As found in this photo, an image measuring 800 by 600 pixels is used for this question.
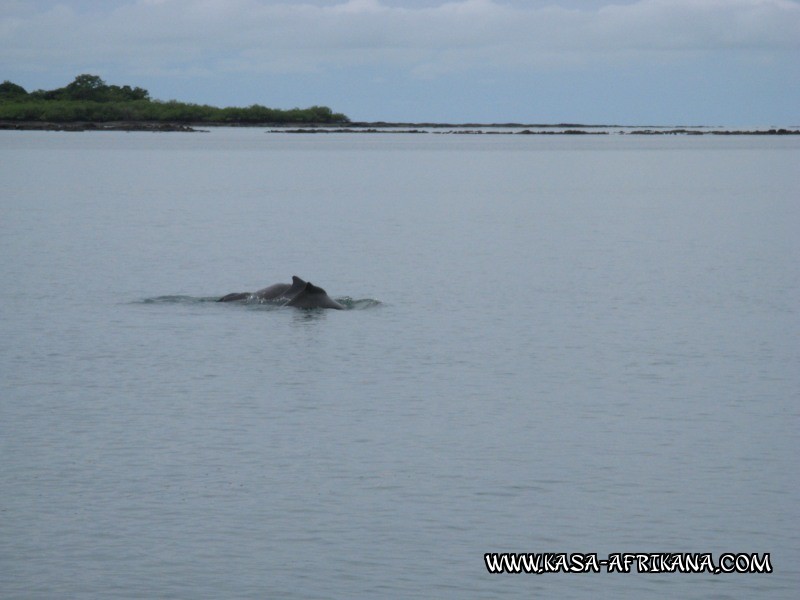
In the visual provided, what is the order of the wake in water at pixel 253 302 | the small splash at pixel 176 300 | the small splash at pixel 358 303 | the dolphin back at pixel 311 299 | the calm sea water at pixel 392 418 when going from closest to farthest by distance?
the calm sea water at pixel 392 418, the dolphin back at pixel 311 299, the wake in water at pixel 253 302, the small splash at pixel 358 303, the small splash at pixel 176 300

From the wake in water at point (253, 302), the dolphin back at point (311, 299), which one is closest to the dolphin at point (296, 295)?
the dolphin back at point (311, 299)

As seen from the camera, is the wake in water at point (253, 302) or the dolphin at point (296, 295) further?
the wake in water at point (253, 302)

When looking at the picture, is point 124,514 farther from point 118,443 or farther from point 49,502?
point 118,443

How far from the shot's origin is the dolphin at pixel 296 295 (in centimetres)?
2880

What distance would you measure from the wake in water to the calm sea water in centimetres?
12

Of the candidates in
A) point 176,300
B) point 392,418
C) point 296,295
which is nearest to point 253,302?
point 296,295

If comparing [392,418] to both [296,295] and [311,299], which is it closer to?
[311,299]

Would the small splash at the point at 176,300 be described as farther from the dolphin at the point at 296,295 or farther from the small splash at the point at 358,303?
the small splash at the point at 358,303

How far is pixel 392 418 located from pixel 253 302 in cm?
1149

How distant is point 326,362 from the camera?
22.9 metres

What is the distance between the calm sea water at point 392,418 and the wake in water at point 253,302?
4.5 inches

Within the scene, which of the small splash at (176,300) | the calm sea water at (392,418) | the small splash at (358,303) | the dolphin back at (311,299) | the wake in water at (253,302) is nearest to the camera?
the calm sea water at (392,418)

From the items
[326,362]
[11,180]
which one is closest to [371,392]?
[326,362]

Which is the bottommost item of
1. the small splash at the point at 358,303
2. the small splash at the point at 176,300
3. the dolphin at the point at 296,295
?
the small splash at the point at 176,300
